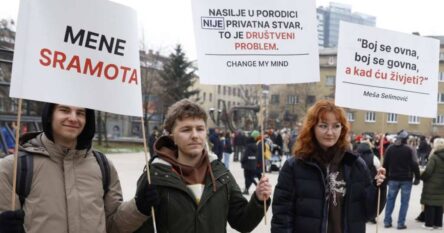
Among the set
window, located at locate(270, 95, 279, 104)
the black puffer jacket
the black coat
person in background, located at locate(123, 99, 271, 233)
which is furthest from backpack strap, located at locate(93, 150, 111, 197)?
window, located at locate(270, 95, 279, 104)

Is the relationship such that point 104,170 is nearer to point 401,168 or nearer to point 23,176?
point 23,176

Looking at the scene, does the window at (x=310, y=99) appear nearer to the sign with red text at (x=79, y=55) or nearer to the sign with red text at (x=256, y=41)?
the sign with red text at (x=256, y=41)

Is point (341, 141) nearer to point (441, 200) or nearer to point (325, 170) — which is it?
point (325, 170)

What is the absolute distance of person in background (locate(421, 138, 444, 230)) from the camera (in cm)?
934

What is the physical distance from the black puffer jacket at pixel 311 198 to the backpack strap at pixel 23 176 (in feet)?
5.97

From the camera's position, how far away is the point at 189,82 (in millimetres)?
47438

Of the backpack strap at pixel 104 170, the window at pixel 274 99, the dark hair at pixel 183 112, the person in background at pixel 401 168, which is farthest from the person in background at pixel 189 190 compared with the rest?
the window at pixel 274 99

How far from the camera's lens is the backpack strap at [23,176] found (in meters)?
2.69

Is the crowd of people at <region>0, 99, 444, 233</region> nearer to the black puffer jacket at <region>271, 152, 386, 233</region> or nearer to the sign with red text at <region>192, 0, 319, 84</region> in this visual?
the black puffer jacket at <region>271, 152, 386, 233</region>

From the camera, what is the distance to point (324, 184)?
12.0ft

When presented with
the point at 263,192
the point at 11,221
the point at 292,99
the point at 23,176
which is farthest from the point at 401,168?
the point at 292,99

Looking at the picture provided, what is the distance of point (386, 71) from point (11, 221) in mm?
3269

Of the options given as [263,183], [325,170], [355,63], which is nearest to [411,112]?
[355,63]

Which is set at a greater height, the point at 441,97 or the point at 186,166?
the point at 441,97
